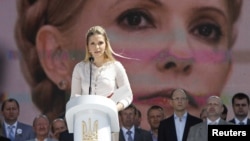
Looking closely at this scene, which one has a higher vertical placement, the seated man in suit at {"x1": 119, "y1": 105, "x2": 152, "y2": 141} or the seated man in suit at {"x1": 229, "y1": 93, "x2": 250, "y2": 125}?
the seated man in suit at {"x1": 229, "y1": 93, "x2": 250, "y2": 125}

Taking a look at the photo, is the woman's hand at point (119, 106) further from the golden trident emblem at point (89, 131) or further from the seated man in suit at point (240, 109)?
the seated man in suit at point (240, 109)

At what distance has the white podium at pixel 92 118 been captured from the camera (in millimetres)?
5742

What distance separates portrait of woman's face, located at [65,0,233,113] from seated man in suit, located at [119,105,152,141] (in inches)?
19.4

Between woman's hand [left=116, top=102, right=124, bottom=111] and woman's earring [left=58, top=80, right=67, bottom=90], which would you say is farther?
woman's earring [left=58, top=80, right=67, bottom=90]

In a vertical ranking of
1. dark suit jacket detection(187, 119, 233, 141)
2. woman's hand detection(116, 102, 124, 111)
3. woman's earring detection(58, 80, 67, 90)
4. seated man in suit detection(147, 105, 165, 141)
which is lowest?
woman's hand detection(116, 102, 124, 111)

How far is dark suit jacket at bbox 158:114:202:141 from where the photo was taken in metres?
10.0

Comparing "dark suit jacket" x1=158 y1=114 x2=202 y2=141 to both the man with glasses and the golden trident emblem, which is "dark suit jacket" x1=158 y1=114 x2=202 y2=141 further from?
the golden trident emblem

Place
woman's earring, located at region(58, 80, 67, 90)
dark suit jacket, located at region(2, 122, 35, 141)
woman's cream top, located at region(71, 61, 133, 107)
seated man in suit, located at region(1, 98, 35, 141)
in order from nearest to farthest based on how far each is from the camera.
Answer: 1. woman's cream top, located at region(71, 61, 133, 107)
2. dark suit jacket, located at region(2, 122, 35, 141)
3. seated man in suit, located at region(1, 98, 35, 141)
4. woman's earring, located at region(58, 80, 67, 90)

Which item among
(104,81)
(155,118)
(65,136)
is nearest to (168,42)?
(155,118)

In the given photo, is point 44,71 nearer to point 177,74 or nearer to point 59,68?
point 59,68

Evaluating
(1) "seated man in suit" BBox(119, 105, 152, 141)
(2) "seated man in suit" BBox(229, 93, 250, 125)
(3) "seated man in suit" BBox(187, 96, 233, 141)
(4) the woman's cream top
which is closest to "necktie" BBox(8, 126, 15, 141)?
(1) "seated man in suit" BBox(119, 105, 152, 141)

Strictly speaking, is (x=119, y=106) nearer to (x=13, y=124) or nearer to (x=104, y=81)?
(x=104, y=81)

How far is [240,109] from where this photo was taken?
1075 cm

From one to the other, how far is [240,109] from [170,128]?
1.01 metres
